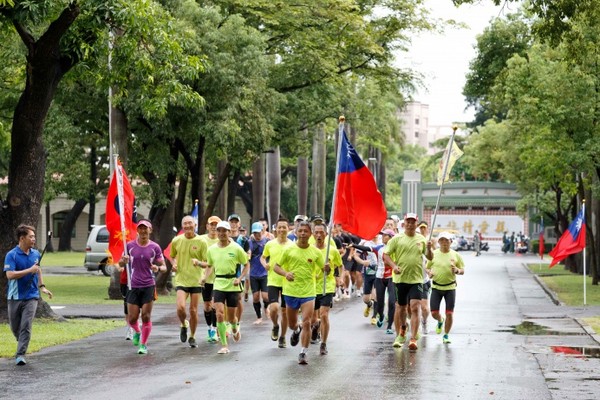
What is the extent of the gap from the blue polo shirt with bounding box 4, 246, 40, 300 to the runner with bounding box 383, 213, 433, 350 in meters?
4.76

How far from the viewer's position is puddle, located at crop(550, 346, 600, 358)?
1624cm

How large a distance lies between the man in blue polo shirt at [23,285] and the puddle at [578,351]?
22.9 ft

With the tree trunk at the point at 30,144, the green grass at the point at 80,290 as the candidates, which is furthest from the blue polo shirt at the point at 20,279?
the green grass at the point at 80,290

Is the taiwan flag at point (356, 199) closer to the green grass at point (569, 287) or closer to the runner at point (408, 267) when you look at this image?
the runner at point (408, 267)

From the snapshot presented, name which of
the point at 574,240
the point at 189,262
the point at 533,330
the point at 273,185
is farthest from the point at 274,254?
the point at 273,185

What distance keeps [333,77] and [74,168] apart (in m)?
19.3

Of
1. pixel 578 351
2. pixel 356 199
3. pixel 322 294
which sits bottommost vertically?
pixel 578 351

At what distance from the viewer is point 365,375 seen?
44.2 feet

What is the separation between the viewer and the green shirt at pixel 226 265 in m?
16.3

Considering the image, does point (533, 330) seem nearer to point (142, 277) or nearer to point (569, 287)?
point (142, 277)

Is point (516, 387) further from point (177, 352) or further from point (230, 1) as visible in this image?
point (230, 1)

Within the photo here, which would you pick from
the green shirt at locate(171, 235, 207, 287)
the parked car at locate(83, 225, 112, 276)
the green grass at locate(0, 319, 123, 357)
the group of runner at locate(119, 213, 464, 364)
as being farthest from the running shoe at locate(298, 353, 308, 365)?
the parked car at locate(83, 225, 112, 276)

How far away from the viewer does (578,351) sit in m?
16.9

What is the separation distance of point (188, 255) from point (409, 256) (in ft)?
9.85
